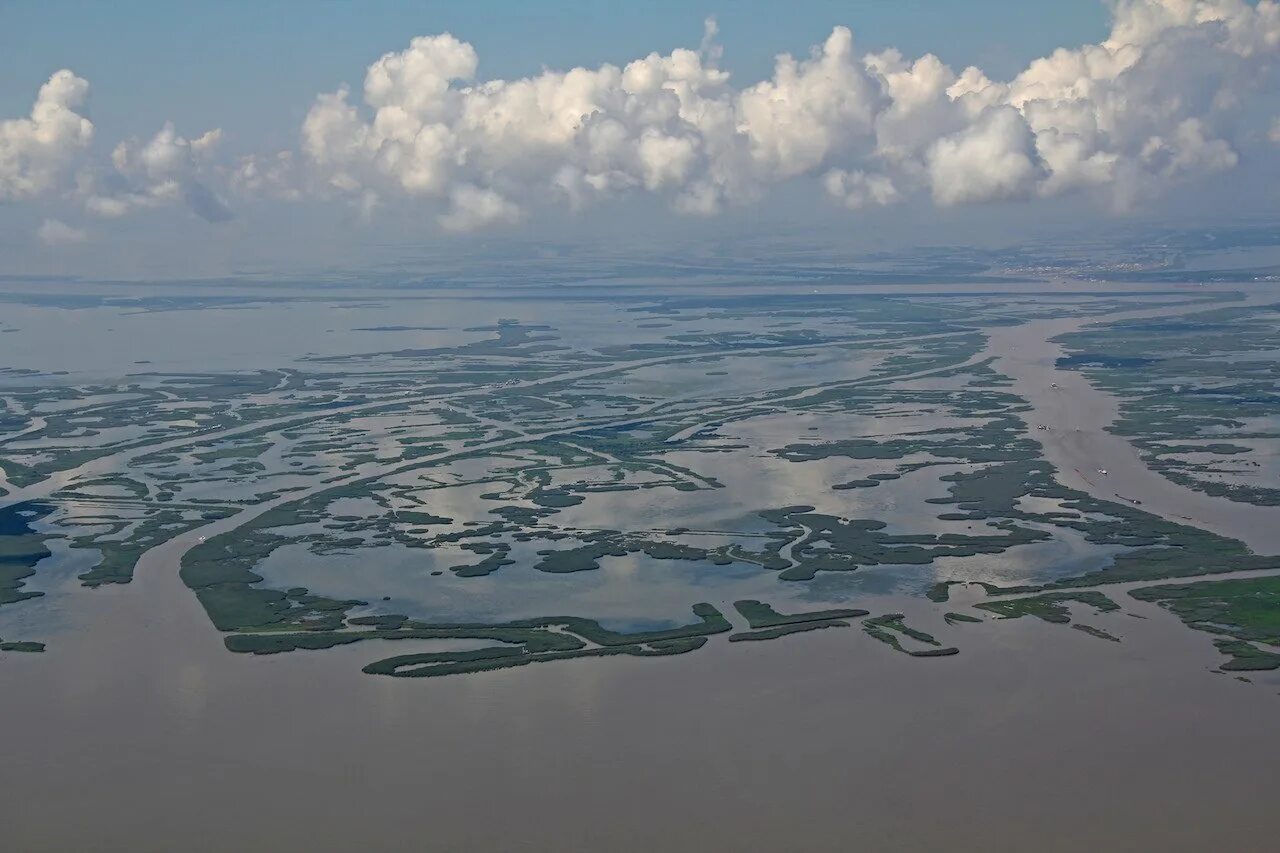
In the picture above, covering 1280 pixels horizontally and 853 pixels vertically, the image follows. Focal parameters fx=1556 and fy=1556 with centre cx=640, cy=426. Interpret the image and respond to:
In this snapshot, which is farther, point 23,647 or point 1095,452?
point 1095,452

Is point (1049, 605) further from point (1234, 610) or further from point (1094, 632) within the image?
point (1234, 610)

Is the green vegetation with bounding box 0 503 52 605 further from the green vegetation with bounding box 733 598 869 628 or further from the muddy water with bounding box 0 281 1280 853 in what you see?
the green vegetation with bounding box 733 598 869 628

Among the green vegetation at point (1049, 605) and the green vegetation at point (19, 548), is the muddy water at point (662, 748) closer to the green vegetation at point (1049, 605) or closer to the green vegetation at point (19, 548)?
the green vegetation at point (1049, 605)

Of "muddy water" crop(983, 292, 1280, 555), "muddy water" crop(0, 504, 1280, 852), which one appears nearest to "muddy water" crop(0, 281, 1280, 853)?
"muddy water" crop(0, 504, 1280, 852)

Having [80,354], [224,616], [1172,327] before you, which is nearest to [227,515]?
[224,616]

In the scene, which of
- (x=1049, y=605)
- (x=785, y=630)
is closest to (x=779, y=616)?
(x=785, y=630)

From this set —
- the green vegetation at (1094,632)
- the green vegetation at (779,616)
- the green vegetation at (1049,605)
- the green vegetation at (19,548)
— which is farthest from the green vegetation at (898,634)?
the green vegetation at (19,548)

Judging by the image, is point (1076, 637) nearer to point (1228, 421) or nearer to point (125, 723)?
point (125, 723)

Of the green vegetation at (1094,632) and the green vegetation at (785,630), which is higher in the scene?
the green vegetation at (1094,632)

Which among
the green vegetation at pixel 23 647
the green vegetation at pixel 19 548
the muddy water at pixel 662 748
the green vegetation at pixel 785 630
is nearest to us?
the muddy water at pixel 662 748
